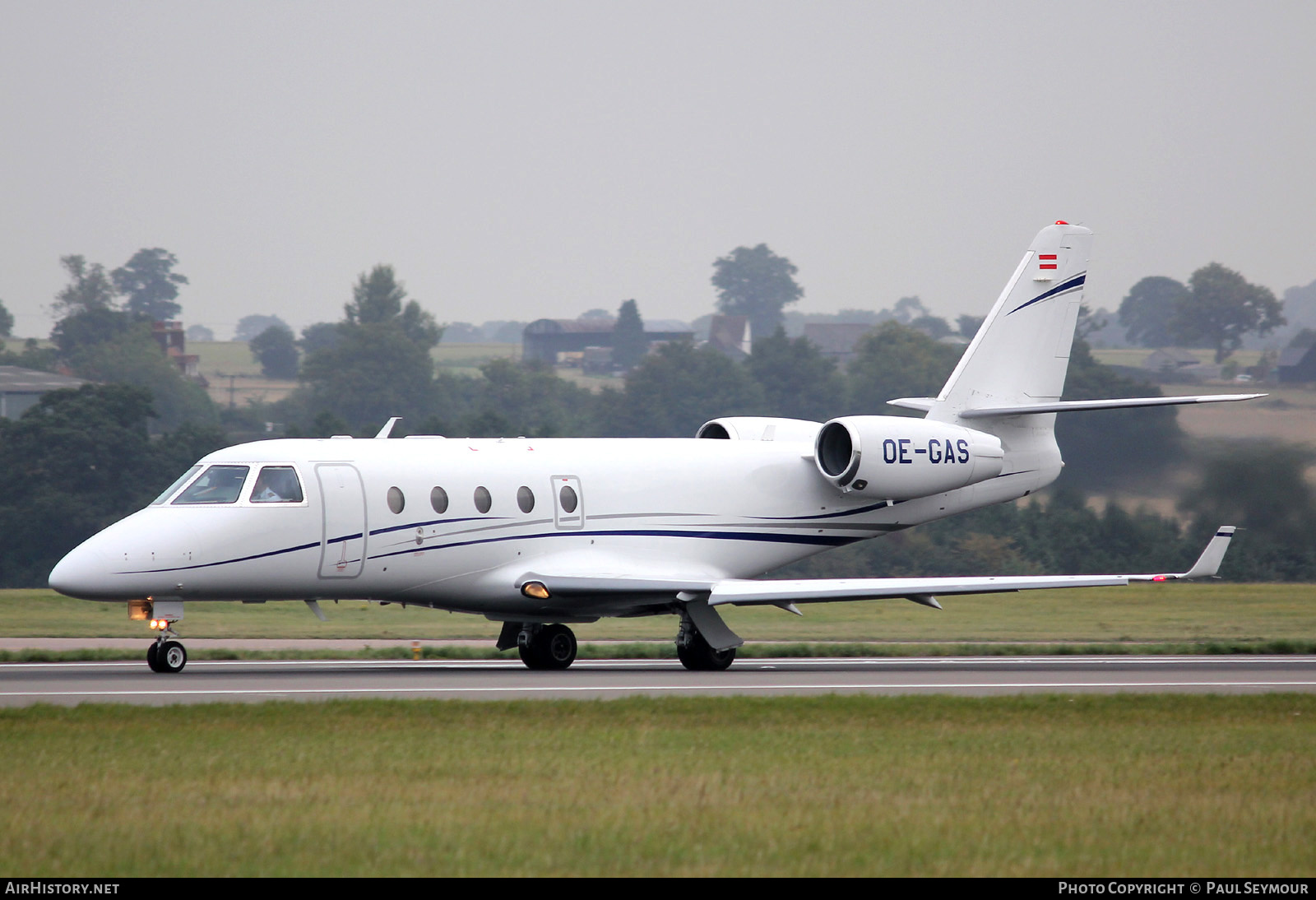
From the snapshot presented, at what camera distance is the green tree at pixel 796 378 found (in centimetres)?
8662

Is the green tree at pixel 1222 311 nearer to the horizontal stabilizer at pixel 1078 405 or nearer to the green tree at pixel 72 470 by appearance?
the green tree at pixel 72 470

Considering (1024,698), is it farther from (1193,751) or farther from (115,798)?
(115,798)

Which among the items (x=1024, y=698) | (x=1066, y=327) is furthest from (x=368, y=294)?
(x=1024, y=698)

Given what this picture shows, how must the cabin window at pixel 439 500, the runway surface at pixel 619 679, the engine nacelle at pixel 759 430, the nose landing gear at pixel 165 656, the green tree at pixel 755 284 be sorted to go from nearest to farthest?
the runway surface at pixel 619 679
the nose landing gear at pixel 165 656
the cabin window at pixel 439 500
the engine nacelle at pixel 759 430
the green tree at pixel 755 284

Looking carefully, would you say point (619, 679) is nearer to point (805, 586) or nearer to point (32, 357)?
point (805, 586)

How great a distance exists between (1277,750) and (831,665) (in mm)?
11749

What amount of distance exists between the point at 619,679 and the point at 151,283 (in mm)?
147554

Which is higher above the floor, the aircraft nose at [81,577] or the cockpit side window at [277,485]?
the cockpit side window at [277,485]

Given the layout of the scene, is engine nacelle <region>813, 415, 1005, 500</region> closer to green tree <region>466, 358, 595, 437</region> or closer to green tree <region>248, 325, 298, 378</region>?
green tree <region>466, 358, 595, 437</region>

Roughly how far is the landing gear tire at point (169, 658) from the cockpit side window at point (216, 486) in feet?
6.19

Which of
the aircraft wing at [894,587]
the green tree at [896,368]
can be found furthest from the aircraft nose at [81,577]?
the green tree at [896,368]

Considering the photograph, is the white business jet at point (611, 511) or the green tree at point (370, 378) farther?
the green tree at point (370, 378)

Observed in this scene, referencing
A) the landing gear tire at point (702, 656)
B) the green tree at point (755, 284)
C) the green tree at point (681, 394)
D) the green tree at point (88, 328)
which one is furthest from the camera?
the green tree at point (755, 284)

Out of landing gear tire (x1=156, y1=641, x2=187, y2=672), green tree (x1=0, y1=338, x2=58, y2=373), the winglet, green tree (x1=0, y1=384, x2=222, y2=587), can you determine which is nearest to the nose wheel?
landing gear tire (x1=156, y1=641, x2=187, y2=672)
